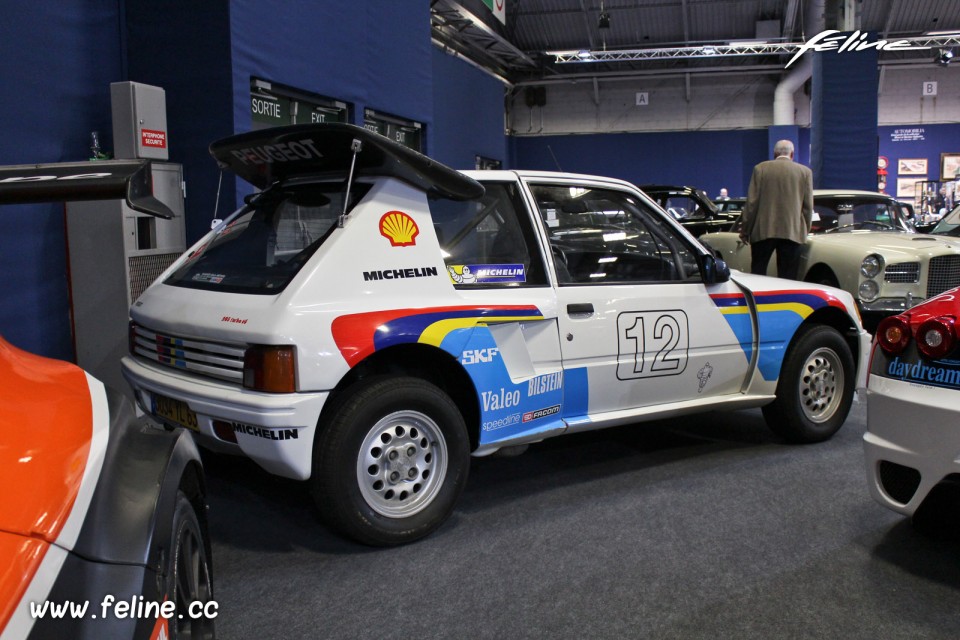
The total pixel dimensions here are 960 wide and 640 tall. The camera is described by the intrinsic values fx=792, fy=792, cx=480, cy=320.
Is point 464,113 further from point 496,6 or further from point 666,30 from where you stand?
point 666,30

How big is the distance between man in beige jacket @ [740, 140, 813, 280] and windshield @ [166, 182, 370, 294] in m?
4.46

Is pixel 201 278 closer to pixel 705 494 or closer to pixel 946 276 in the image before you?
pixel 705 494

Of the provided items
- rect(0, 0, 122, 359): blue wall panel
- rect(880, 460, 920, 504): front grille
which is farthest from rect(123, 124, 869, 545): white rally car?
rect(0, 0, 122, 359): blue wall panel

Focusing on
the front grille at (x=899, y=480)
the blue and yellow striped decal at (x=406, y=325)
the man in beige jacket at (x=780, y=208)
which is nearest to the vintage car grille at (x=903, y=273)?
the man in beige jacket at (x=780, y=208)

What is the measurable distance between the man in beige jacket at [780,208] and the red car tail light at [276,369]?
5020mm

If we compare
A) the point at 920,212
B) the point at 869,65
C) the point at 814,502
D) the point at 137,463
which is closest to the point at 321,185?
the point at 137,463

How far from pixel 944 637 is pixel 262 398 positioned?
2360 mm

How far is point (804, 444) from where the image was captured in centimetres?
456

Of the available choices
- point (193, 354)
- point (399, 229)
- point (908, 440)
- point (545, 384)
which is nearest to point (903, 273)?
point (908, 440)

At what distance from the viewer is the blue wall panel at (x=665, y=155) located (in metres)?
24.8

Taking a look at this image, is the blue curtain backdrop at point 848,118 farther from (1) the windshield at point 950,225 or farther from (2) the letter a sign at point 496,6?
(2) the letter a sign at point 496,6

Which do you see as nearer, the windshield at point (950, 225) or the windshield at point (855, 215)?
the windshield at point (855, 215)

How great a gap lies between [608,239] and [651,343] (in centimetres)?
56

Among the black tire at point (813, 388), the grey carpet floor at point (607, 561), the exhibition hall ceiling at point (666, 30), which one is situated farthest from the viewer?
the exhibition hall ceiling at point (666, 30)
